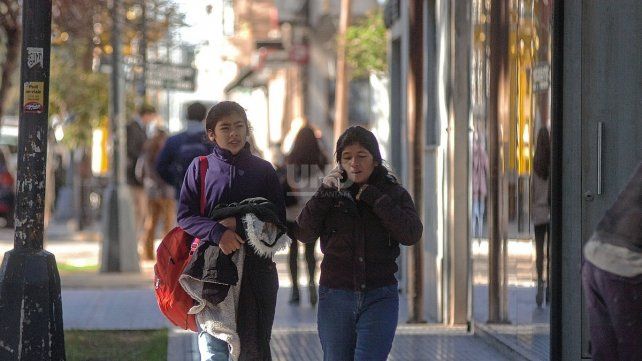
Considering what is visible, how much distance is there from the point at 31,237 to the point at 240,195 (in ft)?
5.42

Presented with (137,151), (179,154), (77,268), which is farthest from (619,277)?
(137,151)

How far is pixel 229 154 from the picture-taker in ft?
21.9

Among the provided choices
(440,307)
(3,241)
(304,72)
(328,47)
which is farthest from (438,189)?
(304,72)

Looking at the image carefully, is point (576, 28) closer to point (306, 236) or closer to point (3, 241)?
point (306, 236)

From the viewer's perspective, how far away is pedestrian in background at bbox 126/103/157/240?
61.3 feet

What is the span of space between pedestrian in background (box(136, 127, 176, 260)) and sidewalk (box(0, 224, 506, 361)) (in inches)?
30.3

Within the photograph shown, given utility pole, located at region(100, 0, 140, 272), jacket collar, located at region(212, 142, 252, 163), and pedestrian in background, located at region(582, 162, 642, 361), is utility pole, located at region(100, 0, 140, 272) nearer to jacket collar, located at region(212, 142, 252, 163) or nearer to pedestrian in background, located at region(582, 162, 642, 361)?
jacket collar, located at region(212, 142, 252, 163)

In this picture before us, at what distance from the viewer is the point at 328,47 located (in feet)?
119

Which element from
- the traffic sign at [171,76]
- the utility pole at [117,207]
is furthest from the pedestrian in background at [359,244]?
the traffic sign at [171,76]

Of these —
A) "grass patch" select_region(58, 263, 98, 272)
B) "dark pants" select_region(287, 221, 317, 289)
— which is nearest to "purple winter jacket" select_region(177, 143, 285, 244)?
"dark pants" select_region(287, 221, 317, 289)

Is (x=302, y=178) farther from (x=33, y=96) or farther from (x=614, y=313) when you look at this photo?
(x=614, y=313)

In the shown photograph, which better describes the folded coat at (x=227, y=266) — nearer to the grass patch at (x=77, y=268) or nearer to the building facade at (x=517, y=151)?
the building facade at (x=517, y=151)

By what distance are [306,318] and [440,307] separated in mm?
1254

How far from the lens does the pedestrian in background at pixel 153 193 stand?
17.3 meters
